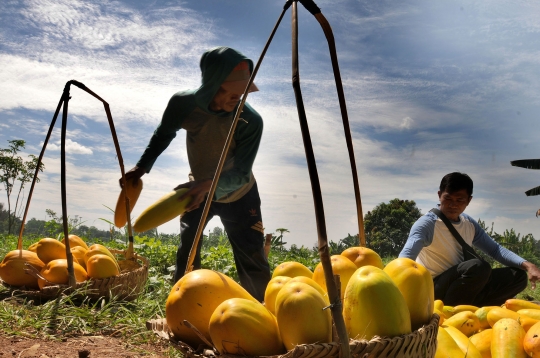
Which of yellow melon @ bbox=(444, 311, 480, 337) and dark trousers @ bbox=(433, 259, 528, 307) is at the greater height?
yellow melon @ bbox=(444, 311, 480, 337)

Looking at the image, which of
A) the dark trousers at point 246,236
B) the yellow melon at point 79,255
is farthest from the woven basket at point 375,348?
the yellow melon at point 79,255

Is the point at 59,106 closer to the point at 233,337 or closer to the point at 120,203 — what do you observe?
the point at 120,203

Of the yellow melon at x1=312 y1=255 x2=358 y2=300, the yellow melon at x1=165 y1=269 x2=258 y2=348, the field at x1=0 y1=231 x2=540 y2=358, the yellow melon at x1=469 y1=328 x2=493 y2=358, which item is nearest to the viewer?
the yellow melon at x1=165 y1=269 x2=258 y2=348

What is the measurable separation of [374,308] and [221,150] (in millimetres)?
2108

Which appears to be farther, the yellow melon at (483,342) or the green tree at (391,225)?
the green tree at (391,225)

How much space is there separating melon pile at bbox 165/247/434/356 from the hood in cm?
189

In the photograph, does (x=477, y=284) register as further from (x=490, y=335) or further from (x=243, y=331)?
(x=243, y=331)

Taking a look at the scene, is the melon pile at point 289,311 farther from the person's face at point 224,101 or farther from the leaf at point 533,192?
the leaf at point 533,192

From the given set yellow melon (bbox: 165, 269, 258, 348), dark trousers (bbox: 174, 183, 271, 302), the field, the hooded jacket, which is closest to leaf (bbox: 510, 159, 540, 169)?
dark trousers (bbox: 174, 183, 271, 302)

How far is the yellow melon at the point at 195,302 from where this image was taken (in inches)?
50.0

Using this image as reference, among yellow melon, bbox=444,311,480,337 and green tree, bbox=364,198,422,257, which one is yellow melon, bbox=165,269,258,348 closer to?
yellow melon, bbox=444,311,480,337

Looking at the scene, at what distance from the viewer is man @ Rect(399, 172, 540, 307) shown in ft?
10.9

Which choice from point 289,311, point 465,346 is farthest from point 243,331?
point 465,346

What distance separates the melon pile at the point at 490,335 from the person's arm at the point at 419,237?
1174 mm
